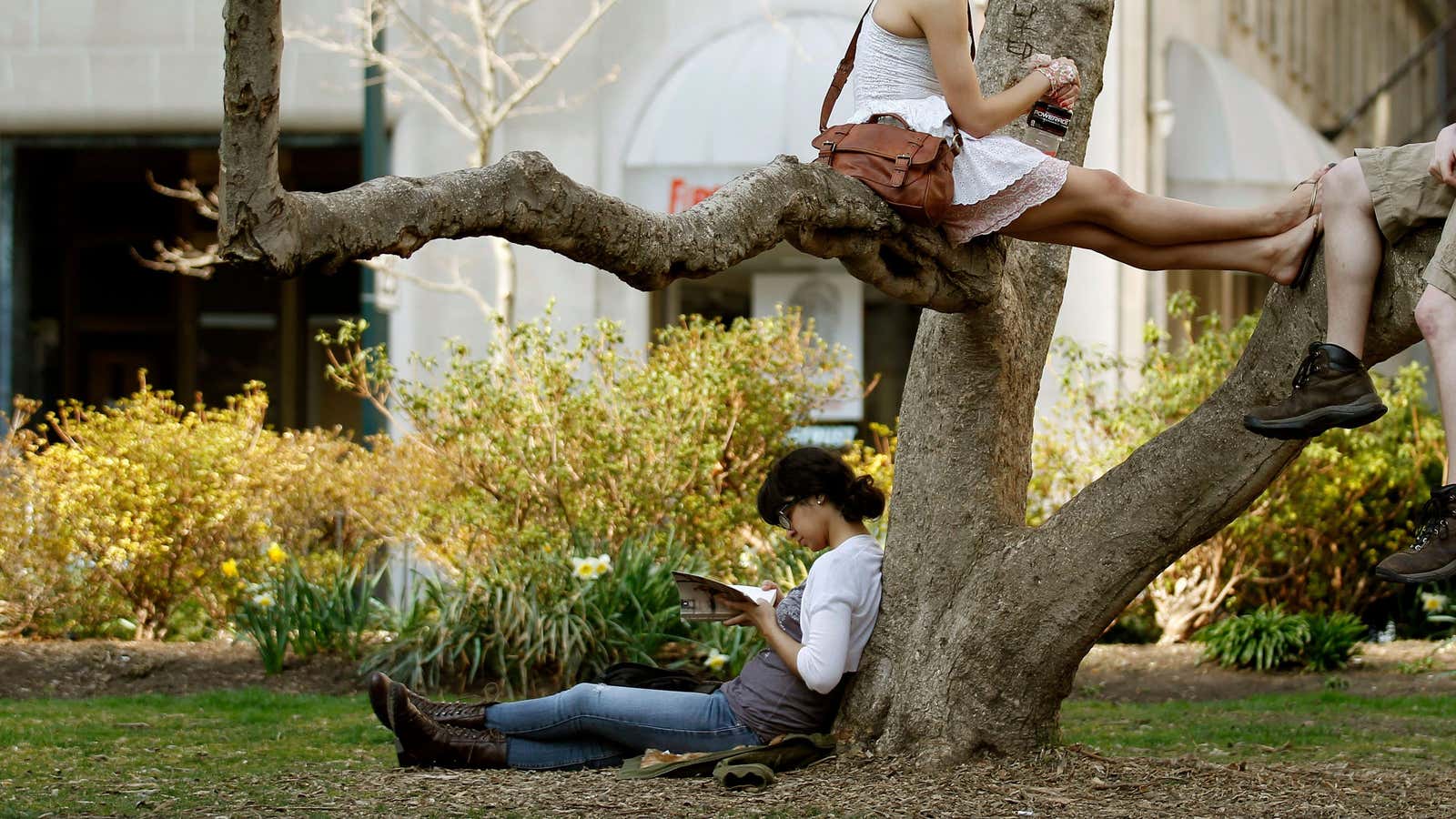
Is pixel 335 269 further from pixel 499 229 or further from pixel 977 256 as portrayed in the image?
pixel 977 256

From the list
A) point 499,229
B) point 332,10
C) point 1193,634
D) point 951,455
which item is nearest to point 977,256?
point 951,455

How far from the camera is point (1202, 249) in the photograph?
479cm

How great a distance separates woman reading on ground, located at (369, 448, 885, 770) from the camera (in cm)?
546

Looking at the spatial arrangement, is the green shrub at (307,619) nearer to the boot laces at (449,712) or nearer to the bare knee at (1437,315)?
the boot laces at (449,712)

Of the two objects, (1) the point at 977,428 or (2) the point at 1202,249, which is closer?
(2) the point at 1202,249

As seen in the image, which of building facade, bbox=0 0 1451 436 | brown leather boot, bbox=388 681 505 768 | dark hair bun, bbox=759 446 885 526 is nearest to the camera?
dark hair bun, bbox=759 446 885 526

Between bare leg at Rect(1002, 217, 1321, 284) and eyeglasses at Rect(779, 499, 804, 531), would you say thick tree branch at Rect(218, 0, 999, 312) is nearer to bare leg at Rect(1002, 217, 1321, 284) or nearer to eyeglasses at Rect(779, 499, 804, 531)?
bare leg at Rect(1002, 217, 1321, 284)

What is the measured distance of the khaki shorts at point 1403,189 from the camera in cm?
446

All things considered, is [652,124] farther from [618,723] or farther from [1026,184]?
[1026,184]

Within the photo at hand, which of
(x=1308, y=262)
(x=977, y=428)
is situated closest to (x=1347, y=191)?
(x=1308, y=262)

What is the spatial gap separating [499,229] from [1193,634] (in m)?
7.59

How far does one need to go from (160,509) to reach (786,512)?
5.65 metres

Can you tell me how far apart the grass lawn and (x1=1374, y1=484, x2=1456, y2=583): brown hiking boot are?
219cm

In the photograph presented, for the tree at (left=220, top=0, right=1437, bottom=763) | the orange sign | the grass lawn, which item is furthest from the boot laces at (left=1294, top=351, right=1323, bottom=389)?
the orange sign
